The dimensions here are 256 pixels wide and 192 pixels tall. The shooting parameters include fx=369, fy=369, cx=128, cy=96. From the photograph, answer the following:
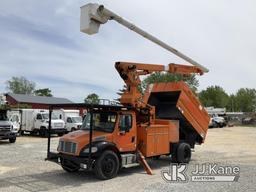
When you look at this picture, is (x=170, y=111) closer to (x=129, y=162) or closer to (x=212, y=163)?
(x=212, y=163)

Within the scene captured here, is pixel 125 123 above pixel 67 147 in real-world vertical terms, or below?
above

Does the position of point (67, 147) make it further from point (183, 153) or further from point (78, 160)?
point (183, 153)

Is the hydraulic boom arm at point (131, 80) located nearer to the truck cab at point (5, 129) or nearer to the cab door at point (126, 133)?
the cab door at point (126, 133)

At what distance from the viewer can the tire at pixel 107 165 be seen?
11102mm

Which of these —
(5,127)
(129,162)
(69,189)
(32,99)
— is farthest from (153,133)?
(32,99)

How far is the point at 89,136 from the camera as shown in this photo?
37.4ft

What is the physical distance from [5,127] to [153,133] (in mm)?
13578

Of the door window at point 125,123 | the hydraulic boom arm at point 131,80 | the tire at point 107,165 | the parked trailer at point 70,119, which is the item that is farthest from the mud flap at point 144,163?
the parked trailer at point 70,119

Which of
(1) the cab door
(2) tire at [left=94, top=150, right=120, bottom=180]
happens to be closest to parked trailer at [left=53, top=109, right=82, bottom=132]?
(1) the cab door

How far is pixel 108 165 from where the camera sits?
37.3ft

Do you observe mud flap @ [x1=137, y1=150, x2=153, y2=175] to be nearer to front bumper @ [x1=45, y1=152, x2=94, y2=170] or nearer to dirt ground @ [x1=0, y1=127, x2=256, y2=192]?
dirt ground @ [x1=0, y1=127, x2=256, y2=192]

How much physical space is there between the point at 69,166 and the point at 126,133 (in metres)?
2.18

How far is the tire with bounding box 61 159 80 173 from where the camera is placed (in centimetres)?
1164

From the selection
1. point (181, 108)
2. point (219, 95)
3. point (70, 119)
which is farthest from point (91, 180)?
point (219, 95)
